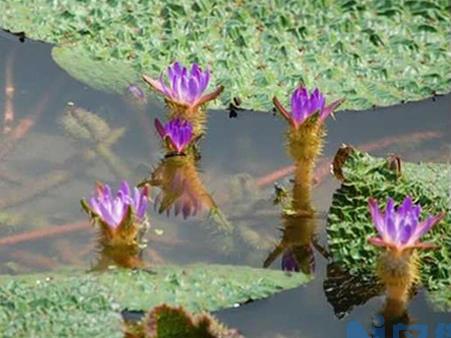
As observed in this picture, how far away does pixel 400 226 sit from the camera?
2.43 m

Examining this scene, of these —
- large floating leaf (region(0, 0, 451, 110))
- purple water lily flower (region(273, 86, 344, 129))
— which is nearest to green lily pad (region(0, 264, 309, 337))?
purple water lily flower (region(273, 86, 344, 129))

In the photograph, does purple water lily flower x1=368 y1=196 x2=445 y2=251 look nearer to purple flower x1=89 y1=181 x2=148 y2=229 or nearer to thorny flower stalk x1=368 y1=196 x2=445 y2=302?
thorny flower stalk x1=368 y1=196 x2=445 y2=302

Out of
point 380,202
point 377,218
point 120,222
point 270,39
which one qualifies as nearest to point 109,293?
point 120,222

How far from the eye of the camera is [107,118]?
314 cm

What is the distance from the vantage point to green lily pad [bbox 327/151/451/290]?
258 centimetres

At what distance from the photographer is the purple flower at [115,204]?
2598mm

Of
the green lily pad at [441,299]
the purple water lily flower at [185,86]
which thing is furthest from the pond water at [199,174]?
the purple water lily flower at [185,86]

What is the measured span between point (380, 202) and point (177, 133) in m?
0.56

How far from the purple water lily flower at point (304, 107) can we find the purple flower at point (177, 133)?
0.84ft

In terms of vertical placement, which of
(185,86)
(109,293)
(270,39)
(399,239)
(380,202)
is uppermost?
(270,39)

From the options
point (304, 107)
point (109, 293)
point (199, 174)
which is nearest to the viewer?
point (109, 293)

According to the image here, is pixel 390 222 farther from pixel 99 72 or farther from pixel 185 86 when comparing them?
pixel 99 72

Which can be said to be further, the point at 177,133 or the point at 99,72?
the point at 99,72

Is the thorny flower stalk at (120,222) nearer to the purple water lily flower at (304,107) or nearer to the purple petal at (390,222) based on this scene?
the purple water lily flower at (304,107)
